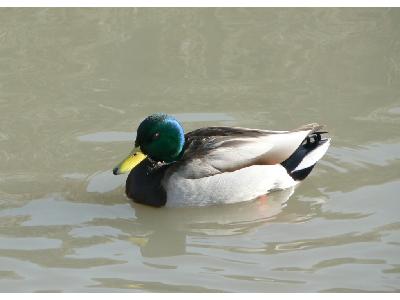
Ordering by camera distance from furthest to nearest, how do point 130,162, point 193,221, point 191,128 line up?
point 191,128 < point 130,162 < point 193,221

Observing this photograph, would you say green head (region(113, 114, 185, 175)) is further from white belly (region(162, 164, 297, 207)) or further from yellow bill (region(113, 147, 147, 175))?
white belly (region(162, 164, 297, 207))

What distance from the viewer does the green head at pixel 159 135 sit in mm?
9148

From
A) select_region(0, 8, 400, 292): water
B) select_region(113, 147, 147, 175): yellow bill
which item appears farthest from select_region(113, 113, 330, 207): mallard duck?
select_region(0, 8, 400, 292): water

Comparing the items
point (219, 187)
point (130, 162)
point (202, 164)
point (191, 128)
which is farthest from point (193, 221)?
point (191, 128)

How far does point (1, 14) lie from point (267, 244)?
6.31 metres

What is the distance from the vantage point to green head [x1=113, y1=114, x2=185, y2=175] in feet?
30.0

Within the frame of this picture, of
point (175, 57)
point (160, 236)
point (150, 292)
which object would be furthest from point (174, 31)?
point (150, 292)

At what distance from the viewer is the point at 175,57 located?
487 inches

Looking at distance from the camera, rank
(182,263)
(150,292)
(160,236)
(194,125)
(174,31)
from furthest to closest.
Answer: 1. (174,31)
2. (194,125)
3. (160,236)
4. (182,263)
5. (150,292)

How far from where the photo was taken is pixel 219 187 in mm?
9102

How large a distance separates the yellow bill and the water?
35 cm

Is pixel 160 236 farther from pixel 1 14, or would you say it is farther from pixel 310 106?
pixel 1 14

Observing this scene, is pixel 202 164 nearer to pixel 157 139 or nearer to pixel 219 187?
pixel 219 187

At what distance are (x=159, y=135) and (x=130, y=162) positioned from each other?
34 centimetres
